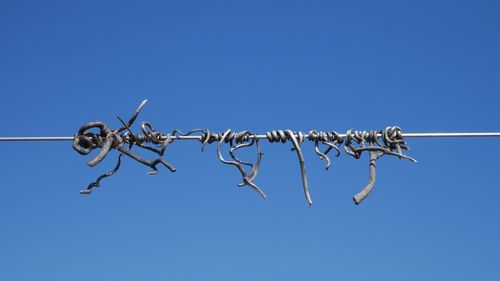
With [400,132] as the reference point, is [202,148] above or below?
below

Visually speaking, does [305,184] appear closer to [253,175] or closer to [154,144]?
[253,175]

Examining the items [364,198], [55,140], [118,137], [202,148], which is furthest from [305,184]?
[55,140]

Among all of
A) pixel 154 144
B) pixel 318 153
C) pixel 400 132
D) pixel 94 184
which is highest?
pixel 400 132

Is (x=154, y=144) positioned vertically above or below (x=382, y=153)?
below

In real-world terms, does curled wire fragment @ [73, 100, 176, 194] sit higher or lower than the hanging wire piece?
lower

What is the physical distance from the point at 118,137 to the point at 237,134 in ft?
2.36

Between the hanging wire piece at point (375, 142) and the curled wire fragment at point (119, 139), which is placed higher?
the hanging wire piece at point (375, 142)

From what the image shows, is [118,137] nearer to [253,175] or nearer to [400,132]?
[253,175]

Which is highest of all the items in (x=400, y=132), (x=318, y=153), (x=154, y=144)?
(x=400, y=132)

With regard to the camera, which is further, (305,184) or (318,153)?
(318,153)

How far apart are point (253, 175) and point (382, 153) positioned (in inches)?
30.7

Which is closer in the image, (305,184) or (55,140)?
(305,184)

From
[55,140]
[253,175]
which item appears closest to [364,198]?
[253,175]

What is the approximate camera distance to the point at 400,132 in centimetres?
532
